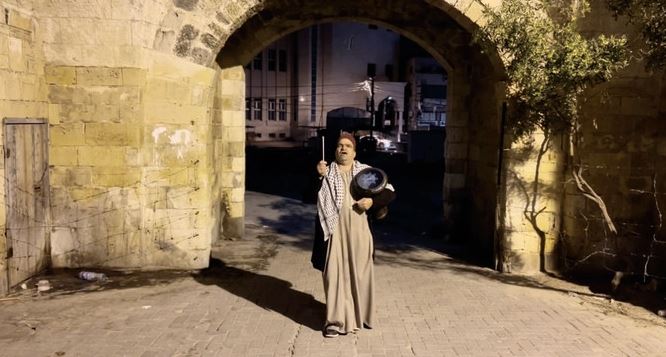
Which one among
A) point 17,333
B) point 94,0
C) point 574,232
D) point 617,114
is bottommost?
point 17,333

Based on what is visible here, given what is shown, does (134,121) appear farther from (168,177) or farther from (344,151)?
(344,151)

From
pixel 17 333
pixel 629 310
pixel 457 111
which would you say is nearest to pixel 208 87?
pixel 17 333

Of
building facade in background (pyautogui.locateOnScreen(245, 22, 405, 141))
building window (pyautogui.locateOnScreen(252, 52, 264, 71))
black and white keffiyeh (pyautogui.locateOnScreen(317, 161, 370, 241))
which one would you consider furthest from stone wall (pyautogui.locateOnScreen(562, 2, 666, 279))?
building window (pyautogui.locateOnScreen(252, 52, 264, 71))

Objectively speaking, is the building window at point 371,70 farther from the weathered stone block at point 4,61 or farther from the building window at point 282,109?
the weathered stone block at point 4,61

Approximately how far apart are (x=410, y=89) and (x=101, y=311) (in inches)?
1419

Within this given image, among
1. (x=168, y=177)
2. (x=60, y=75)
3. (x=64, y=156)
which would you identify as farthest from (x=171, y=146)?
(x=60, y=75)

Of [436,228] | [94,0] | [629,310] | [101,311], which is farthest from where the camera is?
[436,228]

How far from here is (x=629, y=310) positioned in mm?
6363

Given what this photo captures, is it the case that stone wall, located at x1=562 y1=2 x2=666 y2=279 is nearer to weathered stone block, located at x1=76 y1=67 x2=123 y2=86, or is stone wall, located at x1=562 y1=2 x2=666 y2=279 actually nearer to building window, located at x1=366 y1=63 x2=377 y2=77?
weathered stone block, located at x1=76 y1=67 x2=123 y2=86

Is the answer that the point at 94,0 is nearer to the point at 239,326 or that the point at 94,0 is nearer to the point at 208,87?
the point at 208,87

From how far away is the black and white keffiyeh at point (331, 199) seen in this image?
521 centimetres

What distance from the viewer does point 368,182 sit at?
17.2 feet

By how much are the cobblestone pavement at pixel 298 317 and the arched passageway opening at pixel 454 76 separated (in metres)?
1.82

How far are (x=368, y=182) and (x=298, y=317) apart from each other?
1688 mm
